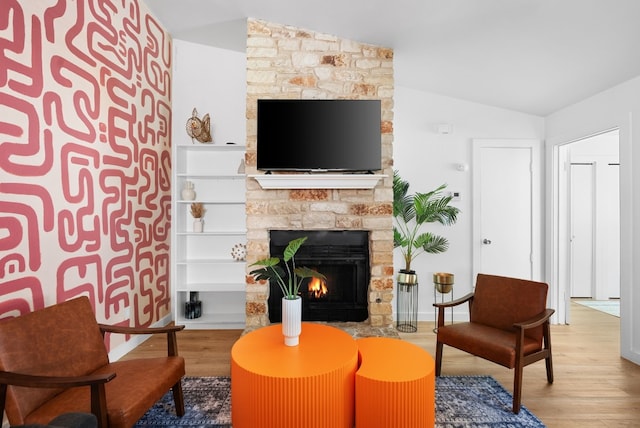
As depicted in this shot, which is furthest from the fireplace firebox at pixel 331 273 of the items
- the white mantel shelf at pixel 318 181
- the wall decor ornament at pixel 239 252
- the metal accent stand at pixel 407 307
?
the wall decor ornament at pixel 239 252

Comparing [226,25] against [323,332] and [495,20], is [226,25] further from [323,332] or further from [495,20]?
[323,332]

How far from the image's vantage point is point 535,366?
9.12 ft

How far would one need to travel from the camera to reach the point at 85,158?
2.49 m

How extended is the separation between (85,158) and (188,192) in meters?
1.30

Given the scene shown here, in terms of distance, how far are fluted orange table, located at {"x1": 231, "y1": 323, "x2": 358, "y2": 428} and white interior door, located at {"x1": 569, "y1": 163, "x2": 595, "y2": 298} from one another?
4636 mm

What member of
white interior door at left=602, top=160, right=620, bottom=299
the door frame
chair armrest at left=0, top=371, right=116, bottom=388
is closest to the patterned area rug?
chair armrest at left=0, top=371, right=116, bottom=388

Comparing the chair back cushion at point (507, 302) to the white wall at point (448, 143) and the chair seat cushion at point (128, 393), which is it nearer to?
the white wall at point (448, 143)

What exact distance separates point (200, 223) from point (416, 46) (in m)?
2.91

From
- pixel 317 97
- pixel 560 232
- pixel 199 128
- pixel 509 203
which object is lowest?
pixel 560 232

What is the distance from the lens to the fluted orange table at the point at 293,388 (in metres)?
1.65

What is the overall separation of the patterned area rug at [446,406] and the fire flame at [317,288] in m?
1.11

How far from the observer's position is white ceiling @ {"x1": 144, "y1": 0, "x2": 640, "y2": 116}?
7.77 feet

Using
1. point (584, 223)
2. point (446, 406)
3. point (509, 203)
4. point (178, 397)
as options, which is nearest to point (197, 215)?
point (178, 397)

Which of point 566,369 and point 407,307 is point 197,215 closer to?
point 407,307
